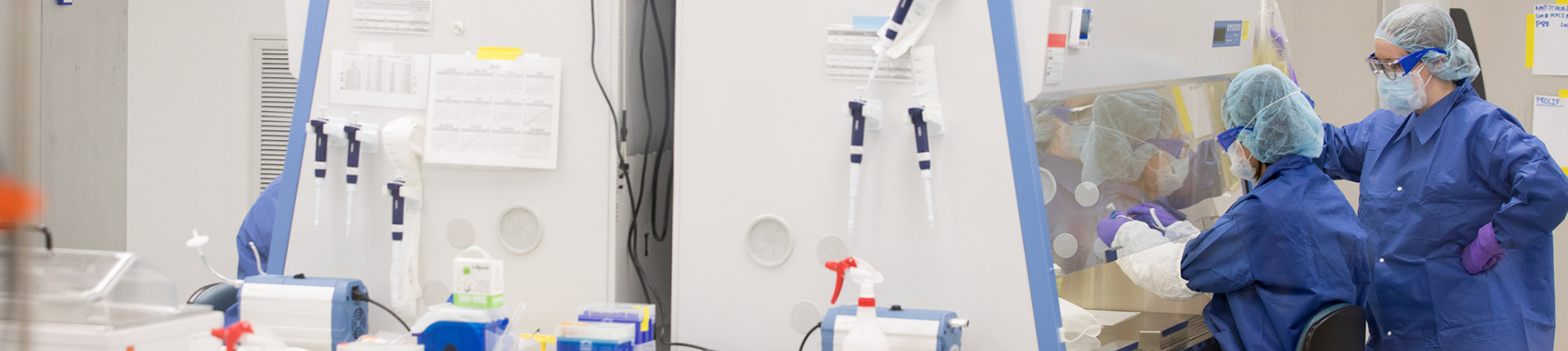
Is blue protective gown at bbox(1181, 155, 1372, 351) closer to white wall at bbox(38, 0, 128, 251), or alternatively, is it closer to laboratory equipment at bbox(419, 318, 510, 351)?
laboratory equipment at bbox(419, 318, 510, 351)

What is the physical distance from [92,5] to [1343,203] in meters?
4.05

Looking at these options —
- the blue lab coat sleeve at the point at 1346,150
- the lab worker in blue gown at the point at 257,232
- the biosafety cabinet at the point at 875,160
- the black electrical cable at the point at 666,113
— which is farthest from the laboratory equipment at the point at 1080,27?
the lab worker in blue gown at the point at 257,232

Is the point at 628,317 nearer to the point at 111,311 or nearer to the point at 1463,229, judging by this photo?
the point at 111,311

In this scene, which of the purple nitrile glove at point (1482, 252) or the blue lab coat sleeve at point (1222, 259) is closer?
the blue lab coat sleeve at point (1222, 259)

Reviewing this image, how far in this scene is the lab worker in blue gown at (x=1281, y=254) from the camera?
205 cm

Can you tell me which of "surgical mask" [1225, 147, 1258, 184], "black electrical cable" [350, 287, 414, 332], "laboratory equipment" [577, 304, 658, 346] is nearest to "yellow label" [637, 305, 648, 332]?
"laboratory equipment" [577, 304, 658, 346]

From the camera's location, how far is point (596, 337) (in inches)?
64.0

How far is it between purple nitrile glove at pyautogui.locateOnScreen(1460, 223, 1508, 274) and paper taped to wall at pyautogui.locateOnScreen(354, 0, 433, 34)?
2507 mm

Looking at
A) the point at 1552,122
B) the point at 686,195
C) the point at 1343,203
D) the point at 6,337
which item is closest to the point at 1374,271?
the point at 1343,203

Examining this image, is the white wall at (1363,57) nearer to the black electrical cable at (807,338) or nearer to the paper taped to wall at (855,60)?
the paper taped to wall at (855,60)

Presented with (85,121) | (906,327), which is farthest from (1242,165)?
(85,121)

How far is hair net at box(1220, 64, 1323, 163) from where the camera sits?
7.31 feet

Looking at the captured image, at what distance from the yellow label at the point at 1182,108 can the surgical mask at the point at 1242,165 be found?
0.17 meters

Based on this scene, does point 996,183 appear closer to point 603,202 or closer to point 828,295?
point 828,295
